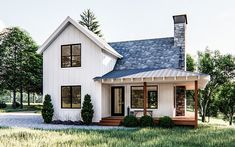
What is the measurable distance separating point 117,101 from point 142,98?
1923 mm

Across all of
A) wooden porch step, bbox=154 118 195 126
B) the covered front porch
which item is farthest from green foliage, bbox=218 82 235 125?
wooden porch step, bbox=154 118 195 126

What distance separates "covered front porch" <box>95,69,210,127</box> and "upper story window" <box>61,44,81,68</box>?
257cm

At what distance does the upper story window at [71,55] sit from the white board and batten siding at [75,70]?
235mm

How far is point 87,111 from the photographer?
69.1 ft

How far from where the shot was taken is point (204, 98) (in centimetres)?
3925

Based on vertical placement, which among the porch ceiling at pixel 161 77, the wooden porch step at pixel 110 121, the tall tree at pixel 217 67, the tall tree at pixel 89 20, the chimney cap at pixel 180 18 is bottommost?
the wooden porch step at pixel 110 121

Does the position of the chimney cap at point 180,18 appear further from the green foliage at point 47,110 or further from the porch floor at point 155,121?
the green foliage at point 47,110

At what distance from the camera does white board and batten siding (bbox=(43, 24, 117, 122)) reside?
71.2ft

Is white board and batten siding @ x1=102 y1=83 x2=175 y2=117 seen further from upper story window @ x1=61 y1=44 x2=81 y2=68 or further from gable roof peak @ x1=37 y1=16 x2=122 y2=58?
gable roof peak @ x1=37 y1=16 x2=122 y2=58

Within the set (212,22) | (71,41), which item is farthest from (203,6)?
(212,22)

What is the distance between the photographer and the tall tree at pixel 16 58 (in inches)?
1815

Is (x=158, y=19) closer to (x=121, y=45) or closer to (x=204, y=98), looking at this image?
(x=121, y=45)

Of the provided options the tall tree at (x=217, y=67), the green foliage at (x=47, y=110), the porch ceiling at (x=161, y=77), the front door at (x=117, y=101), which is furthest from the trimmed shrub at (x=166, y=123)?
the tall tree at (x=217, y=67)

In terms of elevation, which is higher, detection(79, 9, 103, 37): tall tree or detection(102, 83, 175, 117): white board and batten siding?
detection(79, 9, 103, 37): tall tree
